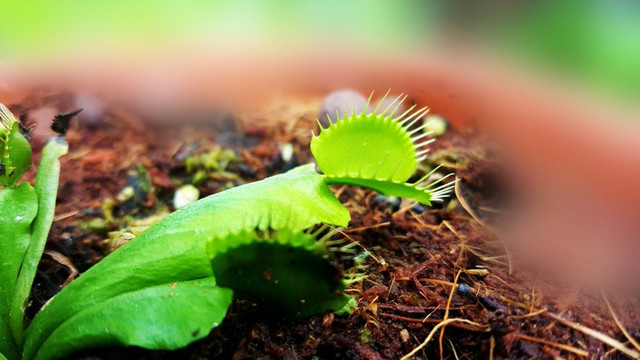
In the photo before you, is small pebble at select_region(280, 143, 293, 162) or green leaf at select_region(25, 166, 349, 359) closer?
green leaf at select_region(25, 166, 349, 359)

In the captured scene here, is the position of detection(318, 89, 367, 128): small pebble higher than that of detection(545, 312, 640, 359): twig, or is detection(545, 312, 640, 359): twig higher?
detection(318, 89, 367, 128): small pebble

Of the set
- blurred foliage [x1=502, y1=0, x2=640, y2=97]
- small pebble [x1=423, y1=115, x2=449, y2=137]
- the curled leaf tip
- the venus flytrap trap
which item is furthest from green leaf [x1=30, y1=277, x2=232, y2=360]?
small pebble [x1=423, y1=115, x2=449, y2=137]

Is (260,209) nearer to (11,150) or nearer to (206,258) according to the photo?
(206,258)

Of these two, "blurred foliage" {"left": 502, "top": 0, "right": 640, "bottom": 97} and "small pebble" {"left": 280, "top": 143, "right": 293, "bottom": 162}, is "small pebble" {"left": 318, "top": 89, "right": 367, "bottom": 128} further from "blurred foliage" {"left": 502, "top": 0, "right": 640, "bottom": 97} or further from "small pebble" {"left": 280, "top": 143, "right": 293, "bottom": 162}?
"blurred foliage" {"left": 502, "top": 0, "right": 640, "bottom": 97}

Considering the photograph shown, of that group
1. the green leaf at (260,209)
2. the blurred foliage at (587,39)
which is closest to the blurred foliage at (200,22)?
the blurred foliage at (587,39)

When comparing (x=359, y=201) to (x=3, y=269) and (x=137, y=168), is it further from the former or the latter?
(x=3, y=269)

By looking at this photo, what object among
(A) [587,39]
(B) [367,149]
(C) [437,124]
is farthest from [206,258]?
(C) [437,124]

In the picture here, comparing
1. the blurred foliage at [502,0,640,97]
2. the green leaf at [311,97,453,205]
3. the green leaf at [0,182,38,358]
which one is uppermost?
the blurred foliage at [502,0,640,97]
